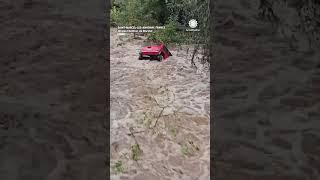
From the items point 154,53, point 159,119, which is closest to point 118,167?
point 159,119

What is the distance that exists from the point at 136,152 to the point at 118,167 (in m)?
0.23

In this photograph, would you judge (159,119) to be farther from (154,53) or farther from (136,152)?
(154,53)

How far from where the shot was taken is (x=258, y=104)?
2.88 m

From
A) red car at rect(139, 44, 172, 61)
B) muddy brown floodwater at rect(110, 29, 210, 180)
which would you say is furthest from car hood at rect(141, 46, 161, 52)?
muddy brown floodwater at rect(110, 29, 210, 180)

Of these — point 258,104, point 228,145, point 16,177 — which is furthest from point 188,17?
point 16,177

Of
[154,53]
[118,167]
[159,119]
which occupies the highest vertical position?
[154,53]

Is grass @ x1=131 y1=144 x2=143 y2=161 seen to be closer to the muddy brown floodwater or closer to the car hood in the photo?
the muddy brown floodwater

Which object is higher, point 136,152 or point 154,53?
point 154,53

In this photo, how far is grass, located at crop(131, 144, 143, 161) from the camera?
8.73ft

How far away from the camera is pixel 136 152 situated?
2732mm

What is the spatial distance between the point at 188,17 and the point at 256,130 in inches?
103

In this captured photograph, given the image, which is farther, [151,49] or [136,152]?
[151,49]

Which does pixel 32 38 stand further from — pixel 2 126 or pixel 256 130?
pixel 256 130

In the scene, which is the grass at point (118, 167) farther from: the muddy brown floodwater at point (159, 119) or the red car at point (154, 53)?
the red car at point (154, 53)
